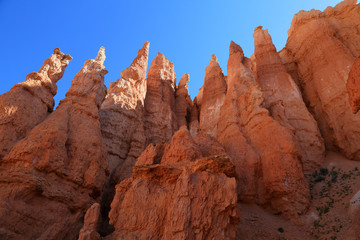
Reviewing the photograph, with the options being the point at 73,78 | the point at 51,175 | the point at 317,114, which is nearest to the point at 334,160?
the point at 317,114

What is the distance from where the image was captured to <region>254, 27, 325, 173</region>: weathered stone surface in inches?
914

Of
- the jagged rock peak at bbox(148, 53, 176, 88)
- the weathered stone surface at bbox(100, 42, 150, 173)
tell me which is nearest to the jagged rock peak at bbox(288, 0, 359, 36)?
the jagged rock peak at bbox(148, 53, 176, 88)

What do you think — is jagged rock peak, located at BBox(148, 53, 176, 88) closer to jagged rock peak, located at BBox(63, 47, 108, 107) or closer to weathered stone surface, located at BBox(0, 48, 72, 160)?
jagged rock peak, located at BBox(63, 47, 108, 107)

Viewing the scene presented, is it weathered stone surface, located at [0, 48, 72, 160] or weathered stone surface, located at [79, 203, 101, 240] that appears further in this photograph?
weathered stone surface, located at [0, 48, 72, 160]

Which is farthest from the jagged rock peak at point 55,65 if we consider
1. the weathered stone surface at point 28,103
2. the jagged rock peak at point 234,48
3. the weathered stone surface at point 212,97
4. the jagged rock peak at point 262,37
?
the jagged rock peak at point 262,37

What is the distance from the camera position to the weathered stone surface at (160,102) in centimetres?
2947

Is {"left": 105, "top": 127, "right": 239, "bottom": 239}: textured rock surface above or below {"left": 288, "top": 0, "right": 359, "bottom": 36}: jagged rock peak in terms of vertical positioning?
below

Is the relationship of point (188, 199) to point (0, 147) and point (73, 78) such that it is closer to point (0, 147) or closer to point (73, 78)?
point (0, 147)

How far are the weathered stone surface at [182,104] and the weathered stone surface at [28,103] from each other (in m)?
17.0

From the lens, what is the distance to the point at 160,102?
32469mm

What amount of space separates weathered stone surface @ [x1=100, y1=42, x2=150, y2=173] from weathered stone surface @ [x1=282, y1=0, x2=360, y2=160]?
67.4 ft

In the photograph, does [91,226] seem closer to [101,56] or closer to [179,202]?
[179,202]

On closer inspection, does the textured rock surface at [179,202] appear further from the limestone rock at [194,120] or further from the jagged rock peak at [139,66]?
the limestone rock at [194,120]

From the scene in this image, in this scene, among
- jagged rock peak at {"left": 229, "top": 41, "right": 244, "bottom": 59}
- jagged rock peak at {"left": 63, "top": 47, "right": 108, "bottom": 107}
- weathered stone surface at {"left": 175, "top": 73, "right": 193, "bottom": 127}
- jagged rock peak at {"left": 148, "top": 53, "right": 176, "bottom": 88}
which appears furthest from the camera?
jagged rock peak at {"left": 148, "top": 53, "right": 176, "bottom": 88}
